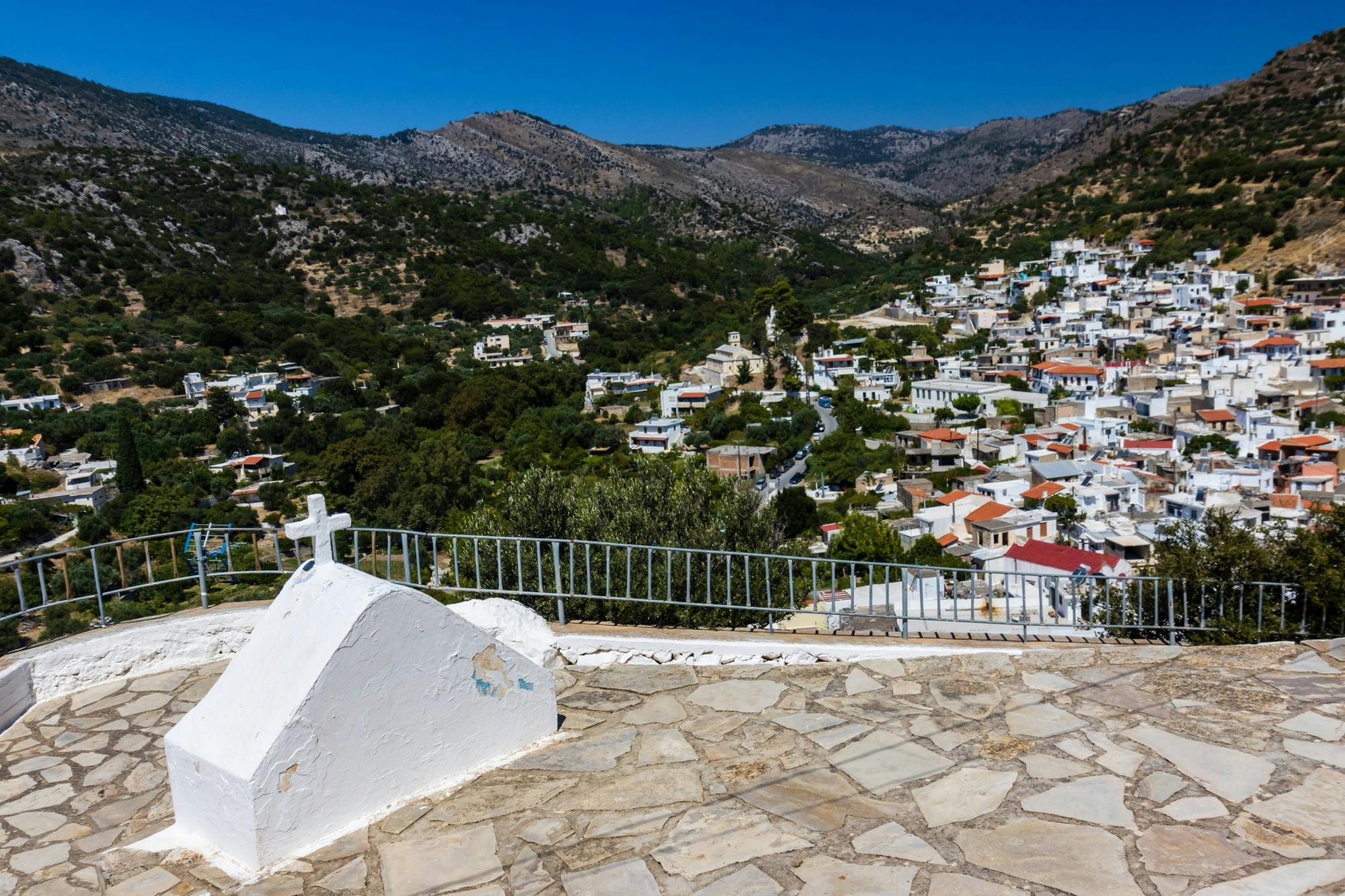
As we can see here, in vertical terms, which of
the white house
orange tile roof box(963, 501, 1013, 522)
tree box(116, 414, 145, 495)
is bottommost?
orange tile roof box(963, 501, 1013, 522)

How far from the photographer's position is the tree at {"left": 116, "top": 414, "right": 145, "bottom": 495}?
31203 millimetres

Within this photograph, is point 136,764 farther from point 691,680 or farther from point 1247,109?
point 1247,109

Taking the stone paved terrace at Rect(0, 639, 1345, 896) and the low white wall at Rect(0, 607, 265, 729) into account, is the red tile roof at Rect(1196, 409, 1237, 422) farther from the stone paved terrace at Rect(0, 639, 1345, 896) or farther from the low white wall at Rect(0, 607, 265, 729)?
the low white wall at Rect(0, 607, 265, 729)

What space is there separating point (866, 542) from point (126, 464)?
25.0 m

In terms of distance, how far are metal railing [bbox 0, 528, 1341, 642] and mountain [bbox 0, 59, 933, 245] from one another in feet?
275

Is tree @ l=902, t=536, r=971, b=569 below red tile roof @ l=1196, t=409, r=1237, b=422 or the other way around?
below

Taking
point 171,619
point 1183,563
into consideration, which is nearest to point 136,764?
point 171,619

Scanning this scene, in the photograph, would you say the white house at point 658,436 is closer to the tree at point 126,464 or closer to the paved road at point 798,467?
the paved road at point 798,467

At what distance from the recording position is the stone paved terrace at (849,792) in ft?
7.93

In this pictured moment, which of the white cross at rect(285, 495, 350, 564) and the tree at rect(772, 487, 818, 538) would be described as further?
the tree at rect(772, 487, 818, 538)

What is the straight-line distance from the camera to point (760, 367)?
5731cm

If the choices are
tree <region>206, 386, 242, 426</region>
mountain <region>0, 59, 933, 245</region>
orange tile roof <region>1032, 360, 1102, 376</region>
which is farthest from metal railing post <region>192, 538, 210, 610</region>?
mountain <region>0, 59, 933, 245</region>

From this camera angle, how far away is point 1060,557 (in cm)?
2103

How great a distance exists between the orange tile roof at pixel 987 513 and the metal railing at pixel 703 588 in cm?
1306
